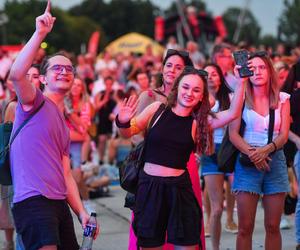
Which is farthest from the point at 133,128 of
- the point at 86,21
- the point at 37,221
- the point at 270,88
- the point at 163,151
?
the point at 86,21

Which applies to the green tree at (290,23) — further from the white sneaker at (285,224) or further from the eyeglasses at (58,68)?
the eyeglasses at (58,68)

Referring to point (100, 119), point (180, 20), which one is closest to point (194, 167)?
point (100, 119)

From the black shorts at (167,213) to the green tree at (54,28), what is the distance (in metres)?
84.0

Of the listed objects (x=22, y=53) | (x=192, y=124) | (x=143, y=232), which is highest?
(x=22, y=53)

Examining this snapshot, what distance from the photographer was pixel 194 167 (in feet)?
20.6

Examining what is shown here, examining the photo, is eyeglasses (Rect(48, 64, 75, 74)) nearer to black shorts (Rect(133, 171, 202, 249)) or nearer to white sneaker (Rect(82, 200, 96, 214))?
black shorts (Rect(133, 171, 202, 249))

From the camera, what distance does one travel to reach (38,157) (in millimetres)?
4930

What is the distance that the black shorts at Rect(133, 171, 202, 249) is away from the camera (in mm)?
5367

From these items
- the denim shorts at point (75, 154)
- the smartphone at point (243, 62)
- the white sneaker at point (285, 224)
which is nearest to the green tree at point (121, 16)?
the denim shorts at point (75, 154)

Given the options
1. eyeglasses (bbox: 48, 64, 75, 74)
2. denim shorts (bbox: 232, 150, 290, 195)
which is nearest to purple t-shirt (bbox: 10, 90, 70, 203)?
eyeglasses (bbox: 48, 64, 75, 74)

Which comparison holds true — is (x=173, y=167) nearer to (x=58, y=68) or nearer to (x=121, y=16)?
(x=58, y=68)

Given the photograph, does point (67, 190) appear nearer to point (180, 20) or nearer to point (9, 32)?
point (180, 20)

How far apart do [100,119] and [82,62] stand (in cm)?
469

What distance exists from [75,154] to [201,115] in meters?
4.54
